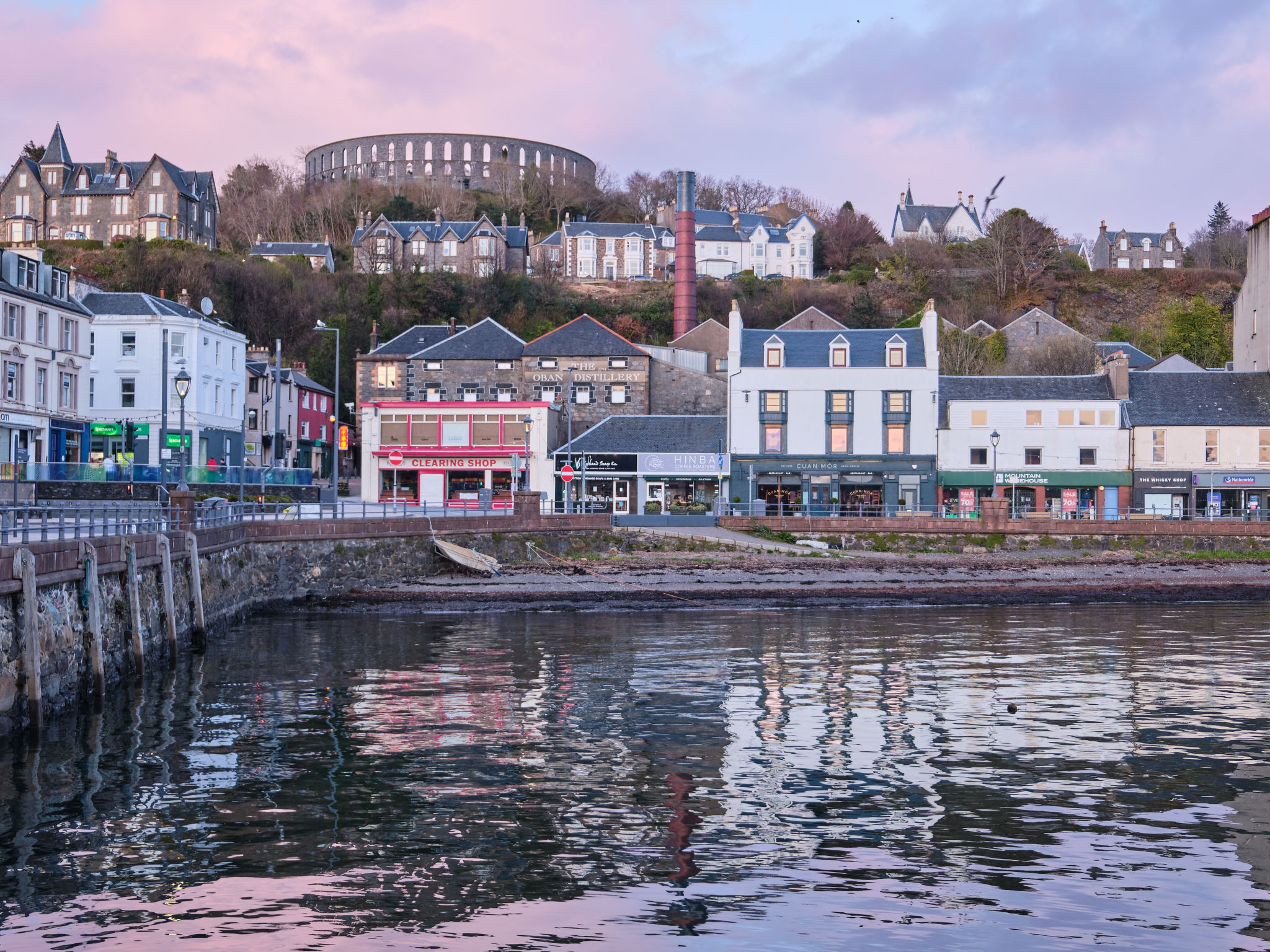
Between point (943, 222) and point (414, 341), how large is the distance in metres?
76.7

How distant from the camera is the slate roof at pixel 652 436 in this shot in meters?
63.5

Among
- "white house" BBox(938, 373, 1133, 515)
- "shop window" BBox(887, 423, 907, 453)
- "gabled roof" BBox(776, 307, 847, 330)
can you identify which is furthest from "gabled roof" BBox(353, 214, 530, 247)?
"white house" BBox(938, 373, 1133, 515)

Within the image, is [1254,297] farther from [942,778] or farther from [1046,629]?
[942,778]

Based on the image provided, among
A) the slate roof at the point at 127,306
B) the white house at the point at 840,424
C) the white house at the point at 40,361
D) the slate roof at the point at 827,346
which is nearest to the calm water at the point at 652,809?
the white house at the point at 40,361

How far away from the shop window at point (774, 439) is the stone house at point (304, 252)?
176 feet

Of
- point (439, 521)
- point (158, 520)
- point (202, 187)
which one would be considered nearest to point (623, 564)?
point (439, 521)

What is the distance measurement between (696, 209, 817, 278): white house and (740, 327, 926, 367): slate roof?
51747 mm

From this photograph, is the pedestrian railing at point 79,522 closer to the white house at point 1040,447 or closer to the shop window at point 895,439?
the shop window at point 895,439

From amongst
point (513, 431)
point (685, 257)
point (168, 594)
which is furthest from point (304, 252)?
point (168, 594)

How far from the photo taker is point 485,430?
222 ft

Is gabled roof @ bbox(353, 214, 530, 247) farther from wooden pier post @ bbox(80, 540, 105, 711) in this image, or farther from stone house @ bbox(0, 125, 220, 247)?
wooden pier post @ bbox(80, 540, 105, 711)

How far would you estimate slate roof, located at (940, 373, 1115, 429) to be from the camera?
6128cm

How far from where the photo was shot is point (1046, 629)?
104 feet

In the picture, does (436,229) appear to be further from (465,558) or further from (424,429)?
(465,558)
